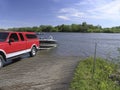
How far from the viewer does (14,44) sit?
471 inches

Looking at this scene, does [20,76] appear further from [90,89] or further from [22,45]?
[22,45]

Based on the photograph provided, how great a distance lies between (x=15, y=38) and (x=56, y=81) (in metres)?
5.31

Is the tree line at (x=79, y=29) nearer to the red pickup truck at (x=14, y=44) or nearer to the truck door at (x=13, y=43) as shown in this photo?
the red pickup truck at (x=14, y=44)

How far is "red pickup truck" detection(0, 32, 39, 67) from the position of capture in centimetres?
1099

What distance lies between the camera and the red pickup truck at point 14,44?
10988 mm

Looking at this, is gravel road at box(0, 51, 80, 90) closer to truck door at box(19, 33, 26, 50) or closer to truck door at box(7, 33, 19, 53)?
truck door at box(7, 33, 19, 53)

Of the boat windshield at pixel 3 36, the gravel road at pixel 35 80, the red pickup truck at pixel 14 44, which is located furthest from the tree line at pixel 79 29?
the gravel road at pixel 35 80

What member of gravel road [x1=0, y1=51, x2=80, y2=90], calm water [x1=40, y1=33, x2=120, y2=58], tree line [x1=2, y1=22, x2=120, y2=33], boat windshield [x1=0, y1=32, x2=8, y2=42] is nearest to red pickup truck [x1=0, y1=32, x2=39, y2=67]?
boat windshield [x1=0, y1=32, x2=8, y2=42]

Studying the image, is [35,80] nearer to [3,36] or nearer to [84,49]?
[3,36]

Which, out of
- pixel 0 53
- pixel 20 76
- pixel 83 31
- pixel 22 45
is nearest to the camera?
pixel 20 76

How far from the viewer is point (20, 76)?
919 centimetres

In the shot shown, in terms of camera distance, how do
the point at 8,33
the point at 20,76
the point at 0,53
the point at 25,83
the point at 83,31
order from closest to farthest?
the point at 25,83, the point at 20,76, the point at 0,53, the point at 8,33, the point at 83,31

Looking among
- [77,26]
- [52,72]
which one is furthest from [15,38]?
[77,26]

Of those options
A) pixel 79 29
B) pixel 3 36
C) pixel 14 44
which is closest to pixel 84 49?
pixel 14 44
